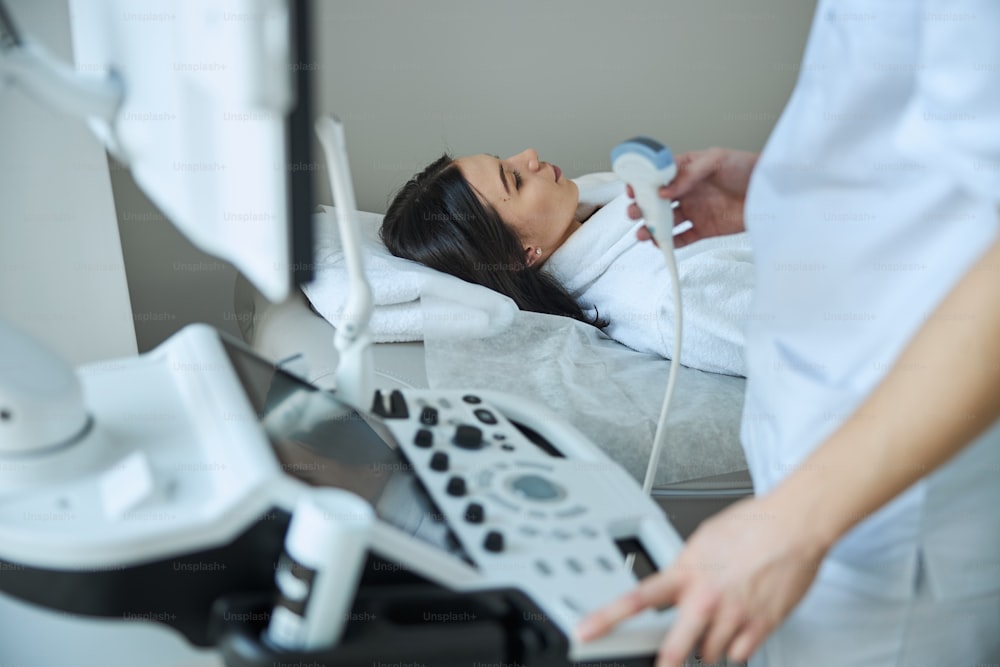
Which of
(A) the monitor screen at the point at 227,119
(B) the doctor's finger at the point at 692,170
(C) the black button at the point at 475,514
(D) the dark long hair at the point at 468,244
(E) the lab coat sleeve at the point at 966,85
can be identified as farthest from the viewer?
(D) the dark long hair at the point at 468,244

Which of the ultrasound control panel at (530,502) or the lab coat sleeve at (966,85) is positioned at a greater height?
the lab coat sleeve at (966,85)

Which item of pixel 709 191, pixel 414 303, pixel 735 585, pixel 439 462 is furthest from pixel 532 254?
pixel 735 585

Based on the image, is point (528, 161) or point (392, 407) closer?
point (392, 407)

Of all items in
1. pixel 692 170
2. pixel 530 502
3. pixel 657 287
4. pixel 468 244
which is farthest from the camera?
pixel 468 244

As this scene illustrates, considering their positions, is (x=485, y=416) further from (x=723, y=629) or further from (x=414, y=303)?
(x=414, y=303)

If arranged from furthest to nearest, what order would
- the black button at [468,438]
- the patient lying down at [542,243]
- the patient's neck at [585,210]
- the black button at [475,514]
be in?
the patient's neck at [585,210] < the patient lying down at [542,243] < the black button at [468,438] < the black button at [475,514]

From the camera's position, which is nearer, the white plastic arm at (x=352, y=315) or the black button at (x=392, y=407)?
the white plastic arm at (x=352, y=315)

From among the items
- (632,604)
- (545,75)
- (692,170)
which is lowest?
(545,75)

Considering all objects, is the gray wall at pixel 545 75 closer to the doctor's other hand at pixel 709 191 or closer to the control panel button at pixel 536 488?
the doctor's other hand at pixel 709 191

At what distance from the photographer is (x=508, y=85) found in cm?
202

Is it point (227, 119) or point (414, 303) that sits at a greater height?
point (227, 119)

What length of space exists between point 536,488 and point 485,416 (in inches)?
5.2

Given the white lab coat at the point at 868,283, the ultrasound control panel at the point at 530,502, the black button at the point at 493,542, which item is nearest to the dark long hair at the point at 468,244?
the ultrasound control panel at the point at 530,502

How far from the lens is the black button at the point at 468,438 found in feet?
2.43
